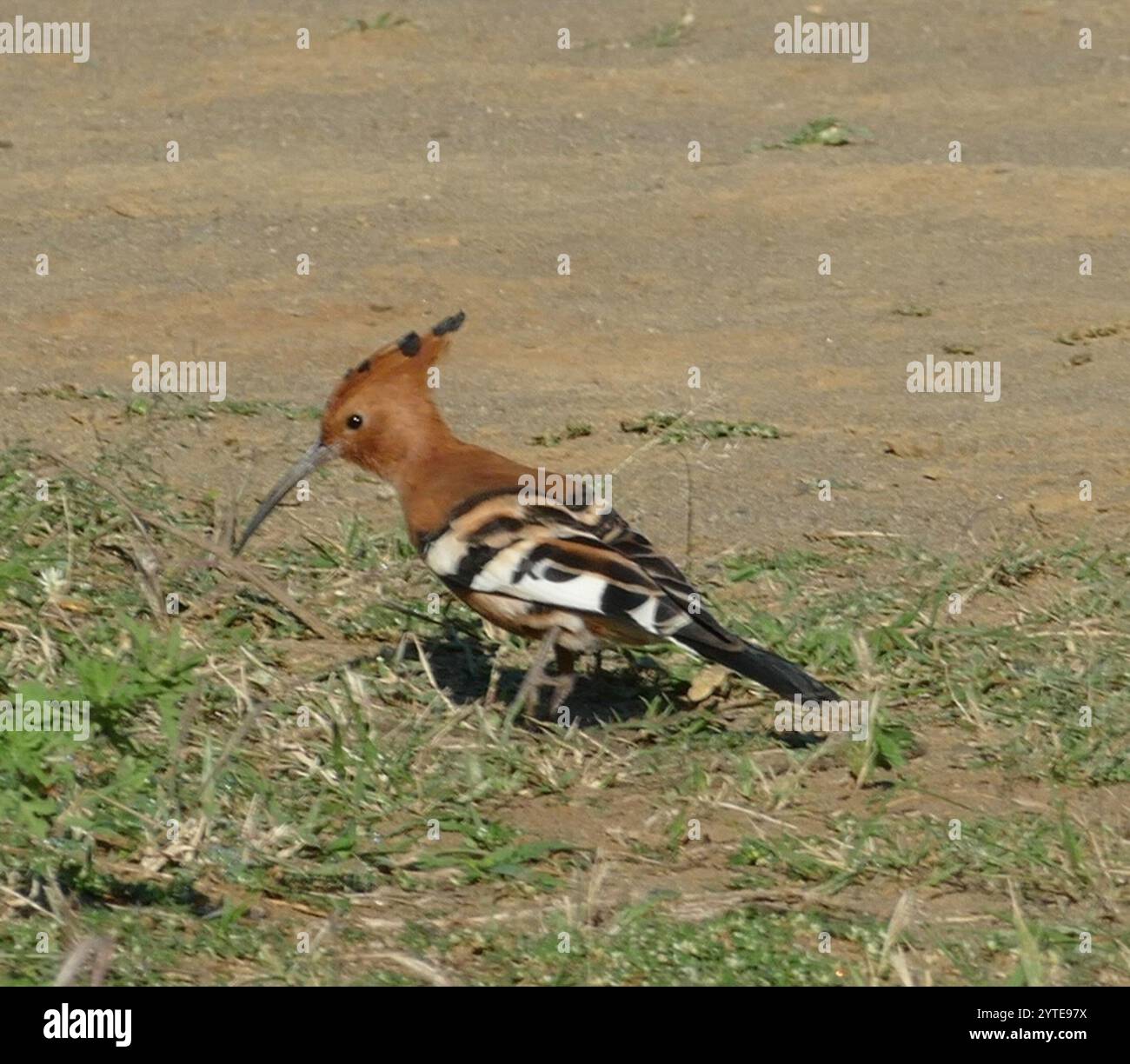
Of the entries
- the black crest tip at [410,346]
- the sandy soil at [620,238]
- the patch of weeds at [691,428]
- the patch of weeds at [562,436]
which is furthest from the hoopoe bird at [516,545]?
the patch of weeds at [691,428]

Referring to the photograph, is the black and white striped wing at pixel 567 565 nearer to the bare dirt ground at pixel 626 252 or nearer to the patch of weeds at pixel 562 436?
the bare dirt ground at pixel 626 252

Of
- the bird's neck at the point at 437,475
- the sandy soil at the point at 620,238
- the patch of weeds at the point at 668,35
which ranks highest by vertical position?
the patch of weeds at the point at 668,35

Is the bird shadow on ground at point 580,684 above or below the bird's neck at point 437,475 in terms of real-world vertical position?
below

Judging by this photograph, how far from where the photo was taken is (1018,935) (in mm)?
3543

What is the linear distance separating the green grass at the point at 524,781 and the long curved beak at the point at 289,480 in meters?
0.13

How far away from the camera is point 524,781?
431 cm

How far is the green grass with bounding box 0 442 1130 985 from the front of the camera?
3.62 metres

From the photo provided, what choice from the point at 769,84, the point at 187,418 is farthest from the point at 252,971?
the point at 769,84

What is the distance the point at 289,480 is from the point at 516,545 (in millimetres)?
882

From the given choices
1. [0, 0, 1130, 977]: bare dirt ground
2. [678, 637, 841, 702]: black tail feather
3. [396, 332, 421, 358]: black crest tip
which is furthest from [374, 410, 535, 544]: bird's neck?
[0, 0, 1130, 977]: bare dirt ground

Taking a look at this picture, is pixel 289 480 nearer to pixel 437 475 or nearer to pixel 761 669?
pixel 437 475

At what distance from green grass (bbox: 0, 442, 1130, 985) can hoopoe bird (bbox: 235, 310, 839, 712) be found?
21cm

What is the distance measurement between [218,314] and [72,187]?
1.77m

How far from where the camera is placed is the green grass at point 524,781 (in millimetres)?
3615
